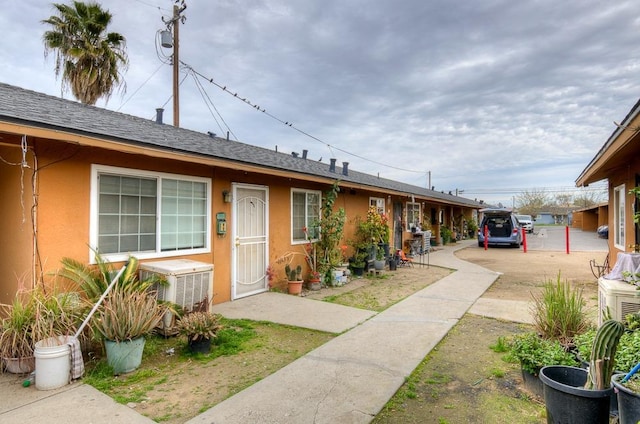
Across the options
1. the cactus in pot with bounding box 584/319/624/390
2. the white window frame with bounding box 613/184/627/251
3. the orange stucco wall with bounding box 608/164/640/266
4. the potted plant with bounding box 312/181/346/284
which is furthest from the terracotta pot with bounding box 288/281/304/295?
the white window frame with bounding box 613/184/627/251

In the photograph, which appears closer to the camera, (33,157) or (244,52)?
(33,157)

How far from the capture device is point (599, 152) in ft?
18.6

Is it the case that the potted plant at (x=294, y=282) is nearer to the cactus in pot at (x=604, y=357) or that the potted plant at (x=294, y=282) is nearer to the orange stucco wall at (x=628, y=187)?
the cactus in pot at (x=604, y=357)

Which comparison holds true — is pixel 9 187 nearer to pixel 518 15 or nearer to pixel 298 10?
pixel 298 10

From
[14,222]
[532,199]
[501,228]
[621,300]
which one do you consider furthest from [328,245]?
[532,199]

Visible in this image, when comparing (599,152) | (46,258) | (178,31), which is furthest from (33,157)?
(178,31)

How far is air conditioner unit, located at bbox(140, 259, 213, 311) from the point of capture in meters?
4.58

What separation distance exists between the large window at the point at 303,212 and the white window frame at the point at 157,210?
250 cm

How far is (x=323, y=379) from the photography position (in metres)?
3.41

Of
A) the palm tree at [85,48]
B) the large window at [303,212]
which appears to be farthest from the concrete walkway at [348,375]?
the palm tree at [85,48]

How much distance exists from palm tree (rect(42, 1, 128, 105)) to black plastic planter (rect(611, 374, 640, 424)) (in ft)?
50.5

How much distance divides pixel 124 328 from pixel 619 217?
10.1 metres

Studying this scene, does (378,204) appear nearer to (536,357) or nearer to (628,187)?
(628,187)

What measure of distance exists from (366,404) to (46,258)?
4.08 m
